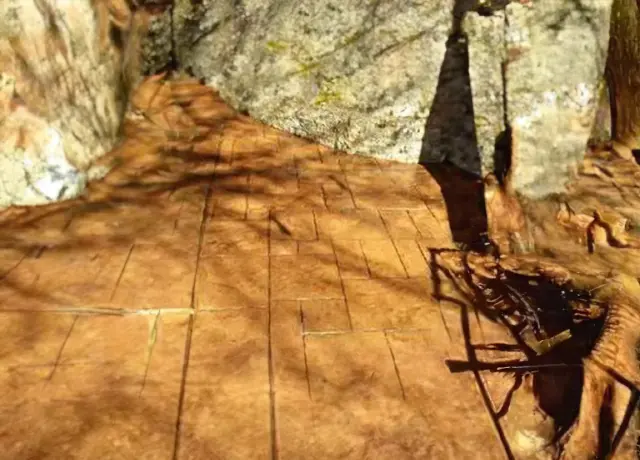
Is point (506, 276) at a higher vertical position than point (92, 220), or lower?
lower

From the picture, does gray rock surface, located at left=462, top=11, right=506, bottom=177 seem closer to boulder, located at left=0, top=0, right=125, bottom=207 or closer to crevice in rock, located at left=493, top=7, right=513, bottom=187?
crevice in rock, located at left=493, top=7, right=513, bottom=187

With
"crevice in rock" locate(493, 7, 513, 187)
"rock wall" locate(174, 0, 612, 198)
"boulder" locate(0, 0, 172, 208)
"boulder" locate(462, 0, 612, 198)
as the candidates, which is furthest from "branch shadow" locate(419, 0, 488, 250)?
"boulder" locate(0, 0, 172, 208)

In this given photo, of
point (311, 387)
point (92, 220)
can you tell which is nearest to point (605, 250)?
point (311, 387)

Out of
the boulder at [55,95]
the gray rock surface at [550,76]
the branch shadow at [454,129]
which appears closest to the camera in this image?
the gray rock surface at [550,76]

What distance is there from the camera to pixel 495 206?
3941 mm

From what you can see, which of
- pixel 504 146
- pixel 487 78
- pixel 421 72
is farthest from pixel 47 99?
pixel 504 146

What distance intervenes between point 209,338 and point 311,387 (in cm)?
57

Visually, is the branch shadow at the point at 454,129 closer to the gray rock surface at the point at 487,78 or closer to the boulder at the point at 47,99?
the gray rock surface at the point at 487,78

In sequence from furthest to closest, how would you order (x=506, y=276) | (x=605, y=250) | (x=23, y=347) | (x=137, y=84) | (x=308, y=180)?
(x=137, y=84) → (x=308, y=180) → (x=605, y=250) → (x=506, y=276) → (x=23, y=347)

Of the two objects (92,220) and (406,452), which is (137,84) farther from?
(406,452)

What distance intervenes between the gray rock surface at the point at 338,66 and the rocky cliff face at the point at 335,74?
0.04ft

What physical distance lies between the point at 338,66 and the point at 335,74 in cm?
7

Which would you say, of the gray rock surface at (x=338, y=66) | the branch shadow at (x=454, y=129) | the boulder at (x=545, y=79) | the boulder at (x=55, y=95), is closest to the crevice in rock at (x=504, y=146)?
the boulder at (x=545, y=79)

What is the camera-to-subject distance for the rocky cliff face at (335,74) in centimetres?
390
